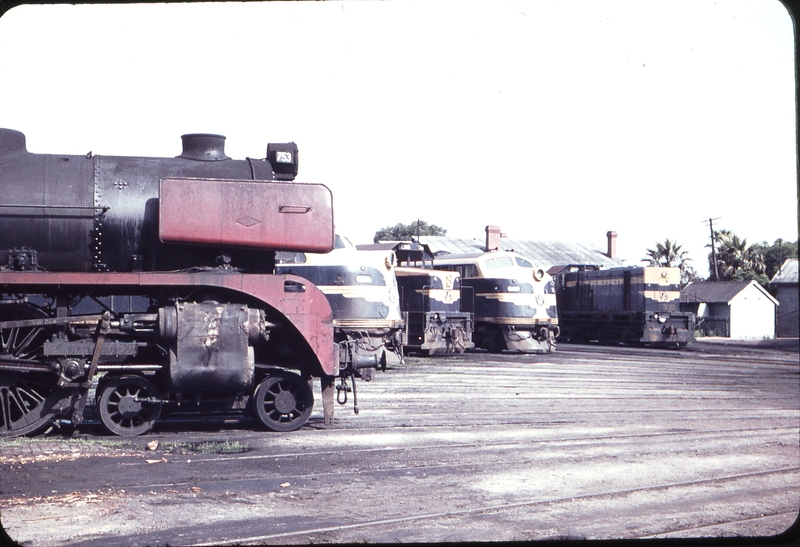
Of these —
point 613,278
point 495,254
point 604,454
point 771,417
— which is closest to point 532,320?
point 495,254

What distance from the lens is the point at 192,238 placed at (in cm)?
815

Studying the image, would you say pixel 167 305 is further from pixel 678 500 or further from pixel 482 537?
pixel 678 500

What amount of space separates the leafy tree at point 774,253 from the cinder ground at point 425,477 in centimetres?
5701

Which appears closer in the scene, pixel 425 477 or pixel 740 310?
pixel 425 477

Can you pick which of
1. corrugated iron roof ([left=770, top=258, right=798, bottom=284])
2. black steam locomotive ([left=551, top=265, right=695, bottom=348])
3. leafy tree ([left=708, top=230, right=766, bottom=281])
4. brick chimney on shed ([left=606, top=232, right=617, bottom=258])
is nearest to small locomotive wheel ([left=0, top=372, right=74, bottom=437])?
black steam locomotive ([left=551, top=265, right=695, bottom=348])

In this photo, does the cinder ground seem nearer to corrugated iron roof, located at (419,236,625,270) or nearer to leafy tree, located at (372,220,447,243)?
corrugated iron roof, located at (419,236,625,270)

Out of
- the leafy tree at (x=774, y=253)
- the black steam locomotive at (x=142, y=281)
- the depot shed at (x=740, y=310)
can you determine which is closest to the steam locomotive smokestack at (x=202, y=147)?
the black steam locomotive at (x=142, y=281)

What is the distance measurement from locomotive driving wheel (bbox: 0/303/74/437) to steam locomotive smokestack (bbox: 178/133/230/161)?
2.38 meters

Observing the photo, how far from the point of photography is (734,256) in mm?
59656

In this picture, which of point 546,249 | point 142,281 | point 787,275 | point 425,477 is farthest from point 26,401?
point 787,275

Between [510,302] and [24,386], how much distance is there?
56.2 ft

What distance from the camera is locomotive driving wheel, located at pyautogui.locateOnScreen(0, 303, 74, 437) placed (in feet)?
26.9

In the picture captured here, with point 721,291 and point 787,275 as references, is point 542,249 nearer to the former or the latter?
point 721,291

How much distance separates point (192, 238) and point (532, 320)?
17.1 metres
